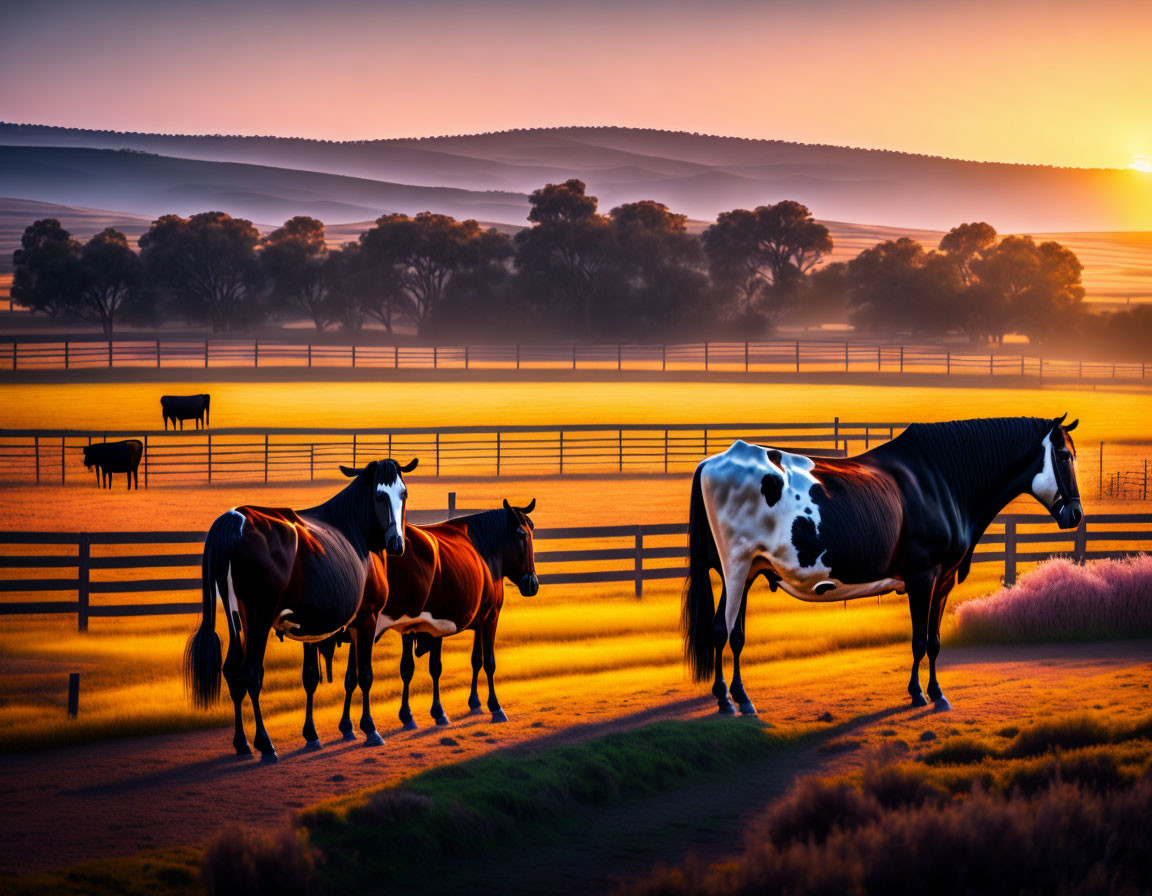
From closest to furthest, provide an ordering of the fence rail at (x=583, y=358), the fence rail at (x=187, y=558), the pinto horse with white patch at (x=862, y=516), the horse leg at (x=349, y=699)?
the horse leg at (x=349, y=699)
the pinto horse with white patch at (x=862, y=516)
the fence rail at (x=187, y=558)
the fence rail at (x=583, y=358)

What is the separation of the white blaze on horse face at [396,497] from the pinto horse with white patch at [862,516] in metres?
2.29

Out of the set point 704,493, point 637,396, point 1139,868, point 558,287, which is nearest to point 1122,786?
point 1139,868

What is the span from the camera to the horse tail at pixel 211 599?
27.6ft

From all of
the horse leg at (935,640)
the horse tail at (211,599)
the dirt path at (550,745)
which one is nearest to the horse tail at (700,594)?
the dirt path at (550,745)

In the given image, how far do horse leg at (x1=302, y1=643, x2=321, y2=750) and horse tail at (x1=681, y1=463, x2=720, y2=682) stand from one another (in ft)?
9.56

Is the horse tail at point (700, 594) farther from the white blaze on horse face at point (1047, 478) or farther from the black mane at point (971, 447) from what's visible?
the white blaze on horse face at point (1047, 478)

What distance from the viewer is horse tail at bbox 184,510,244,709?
8414 mm

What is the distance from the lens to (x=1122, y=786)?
26.3 ft

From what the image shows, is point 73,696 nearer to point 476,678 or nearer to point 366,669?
point 366,669

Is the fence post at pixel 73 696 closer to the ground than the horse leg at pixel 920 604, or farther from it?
closer to the ground

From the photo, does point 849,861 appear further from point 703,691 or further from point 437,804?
point 703,691

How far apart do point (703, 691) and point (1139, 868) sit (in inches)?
207

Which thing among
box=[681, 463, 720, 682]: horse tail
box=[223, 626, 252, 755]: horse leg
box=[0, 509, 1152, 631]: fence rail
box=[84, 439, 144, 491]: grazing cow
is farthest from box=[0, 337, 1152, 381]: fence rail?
box=[223, 626, 252, 755]: horse leg

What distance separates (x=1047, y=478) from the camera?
36.4 ft
